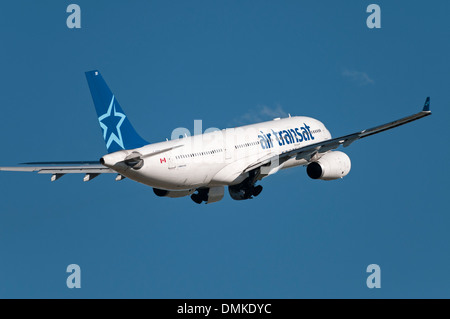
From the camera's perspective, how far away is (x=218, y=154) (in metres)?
62.0

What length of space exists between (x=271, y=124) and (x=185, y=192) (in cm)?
731

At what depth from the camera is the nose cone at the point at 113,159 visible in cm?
5591

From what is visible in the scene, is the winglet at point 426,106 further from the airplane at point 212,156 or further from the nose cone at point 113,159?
the nose cone at point 113,159

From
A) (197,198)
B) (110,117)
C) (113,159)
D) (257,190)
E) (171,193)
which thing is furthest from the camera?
(197,198)

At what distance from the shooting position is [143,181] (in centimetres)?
5862

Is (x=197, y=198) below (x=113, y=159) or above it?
above

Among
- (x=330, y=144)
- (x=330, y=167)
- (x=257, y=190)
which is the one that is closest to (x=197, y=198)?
(x=257, y=190)

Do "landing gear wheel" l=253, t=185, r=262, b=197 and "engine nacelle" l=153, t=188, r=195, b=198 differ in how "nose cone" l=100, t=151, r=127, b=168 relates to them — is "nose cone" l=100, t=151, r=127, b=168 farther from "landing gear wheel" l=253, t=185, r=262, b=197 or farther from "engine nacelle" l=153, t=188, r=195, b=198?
"landing gear wheel" l=253, t=185, r=262, b=197

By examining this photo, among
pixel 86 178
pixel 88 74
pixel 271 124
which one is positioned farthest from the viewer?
pixel 271 124

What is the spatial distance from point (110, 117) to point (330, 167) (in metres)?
15.2

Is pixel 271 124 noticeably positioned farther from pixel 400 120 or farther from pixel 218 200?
pixel 400 120

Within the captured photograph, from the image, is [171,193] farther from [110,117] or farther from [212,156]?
[110,117]

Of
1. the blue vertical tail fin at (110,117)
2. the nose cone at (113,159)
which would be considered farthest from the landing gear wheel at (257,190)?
the nose cone at (113,159)

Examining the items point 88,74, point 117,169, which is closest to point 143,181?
point 117,169
